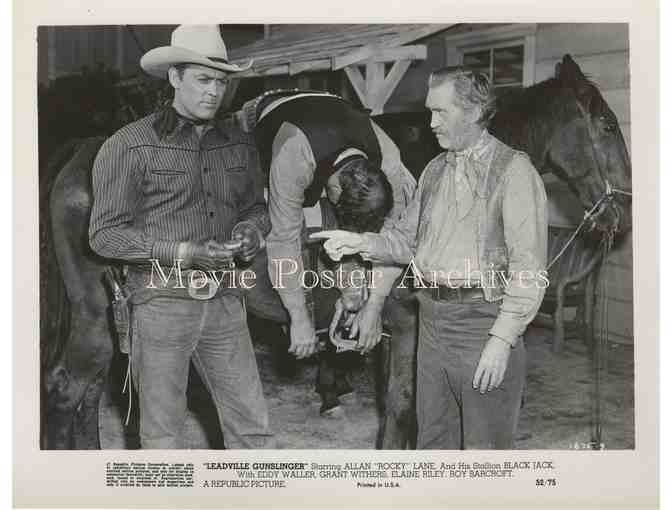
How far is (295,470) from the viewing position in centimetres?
292

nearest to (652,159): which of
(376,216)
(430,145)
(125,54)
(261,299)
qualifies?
(430,145)

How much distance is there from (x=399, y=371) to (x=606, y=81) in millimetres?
1450

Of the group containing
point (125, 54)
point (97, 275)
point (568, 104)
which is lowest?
point (97, 275)

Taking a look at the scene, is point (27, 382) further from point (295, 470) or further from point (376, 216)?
point (376, 216)

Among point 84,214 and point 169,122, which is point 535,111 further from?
point 84,214

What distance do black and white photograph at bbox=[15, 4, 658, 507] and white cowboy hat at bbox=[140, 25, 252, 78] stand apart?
1 centimetres

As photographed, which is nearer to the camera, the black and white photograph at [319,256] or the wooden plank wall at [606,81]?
the black and white photograph at [319,256]

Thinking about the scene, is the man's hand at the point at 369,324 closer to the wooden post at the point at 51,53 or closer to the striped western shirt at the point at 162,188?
the striped western shirt at the point at 162,188

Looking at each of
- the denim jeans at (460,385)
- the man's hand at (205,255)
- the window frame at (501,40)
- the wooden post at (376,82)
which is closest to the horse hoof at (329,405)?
the denim jeans at (460,385)

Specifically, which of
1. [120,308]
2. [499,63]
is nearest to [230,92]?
[120,308]

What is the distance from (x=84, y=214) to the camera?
2.84 meters

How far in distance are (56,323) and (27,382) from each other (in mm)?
277

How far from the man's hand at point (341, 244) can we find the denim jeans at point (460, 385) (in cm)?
32

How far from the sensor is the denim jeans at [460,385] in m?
2.67
